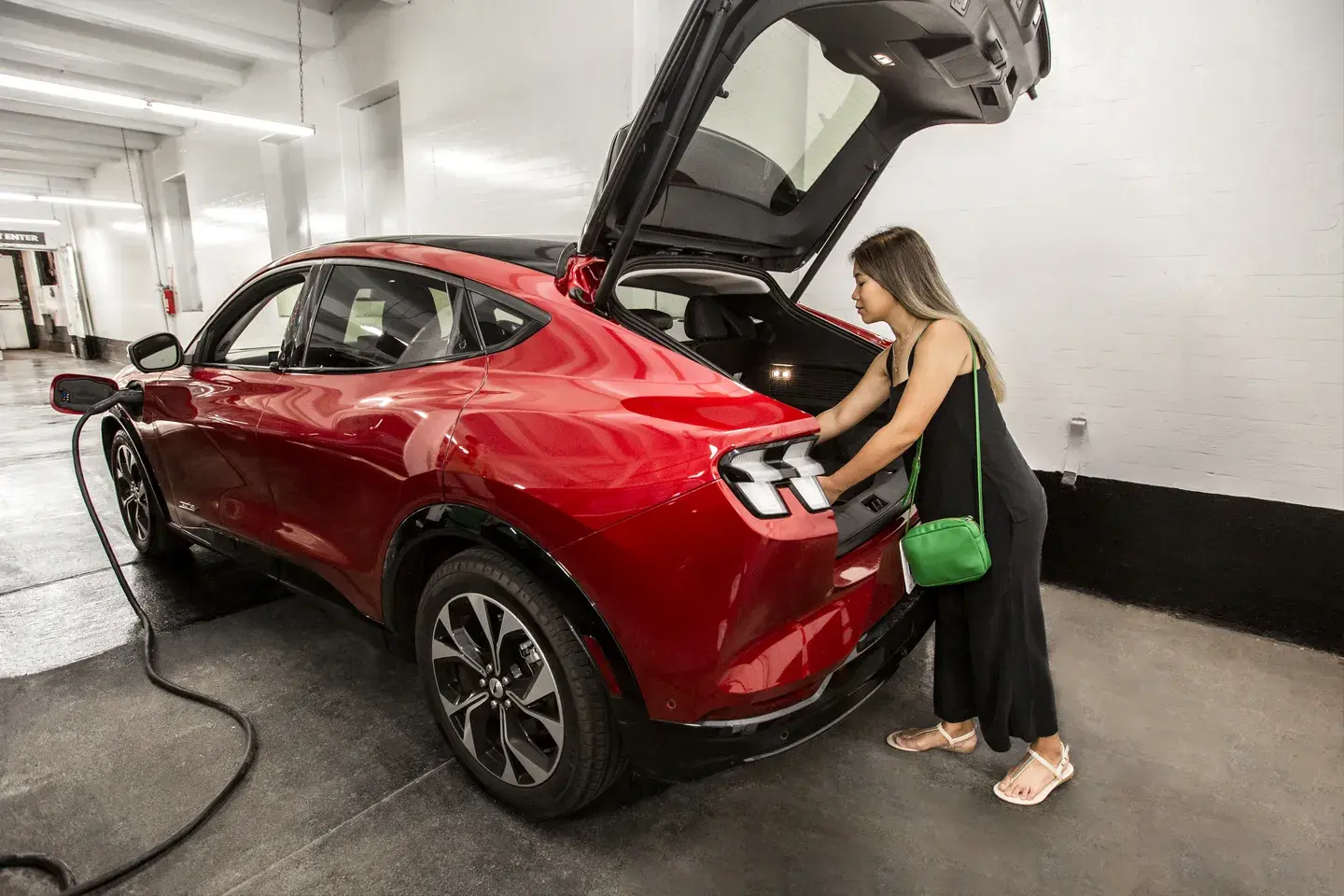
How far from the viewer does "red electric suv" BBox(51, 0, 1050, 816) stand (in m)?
1.36

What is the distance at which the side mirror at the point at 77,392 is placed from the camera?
8.34ft

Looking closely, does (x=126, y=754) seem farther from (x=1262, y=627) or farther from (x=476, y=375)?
(x=1262, y=627)

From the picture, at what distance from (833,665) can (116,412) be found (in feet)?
11.4

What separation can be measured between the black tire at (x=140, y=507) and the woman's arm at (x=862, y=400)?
3035 millimetres

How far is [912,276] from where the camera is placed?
180cm

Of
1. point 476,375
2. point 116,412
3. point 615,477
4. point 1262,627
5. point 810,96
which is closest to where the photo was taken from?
point 615,477

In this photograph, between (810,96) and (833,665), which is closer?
(833,665)

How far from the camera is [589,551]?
55.4 inches

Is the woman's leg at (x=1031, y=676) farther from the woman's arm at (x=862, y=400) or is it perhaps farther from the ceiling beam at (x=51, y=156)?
the ceiling beam at (x=51, y=156)

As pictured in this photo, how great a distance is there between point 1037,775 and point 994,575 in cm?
63

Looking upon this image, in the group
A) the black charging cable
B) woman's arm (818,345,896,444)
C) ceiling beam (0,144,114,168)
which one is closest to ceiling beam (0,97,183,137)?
ceiling beam (0,144,114,168)

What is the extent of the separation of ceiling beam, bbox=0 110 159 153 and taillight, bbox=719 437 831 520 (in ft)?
48.6

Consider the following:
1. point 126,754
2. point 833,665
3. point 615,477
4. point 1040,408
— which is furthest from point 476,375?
point 1040,408

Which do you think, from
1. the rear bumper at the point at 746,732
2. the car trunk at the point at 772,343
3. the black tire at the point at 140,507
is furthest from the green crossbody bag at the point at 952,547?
the black tire at the point at 140,507
